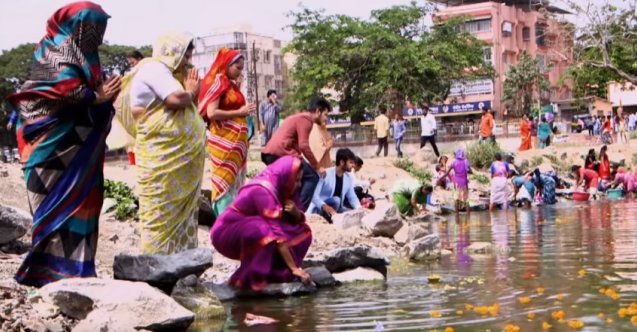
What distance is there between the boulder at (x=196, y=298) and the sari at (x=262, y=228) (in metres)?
0.72

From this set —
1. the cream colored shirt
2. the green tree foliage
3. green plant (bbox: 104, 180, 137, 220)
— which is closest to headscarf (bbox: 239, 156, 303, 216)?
green plant (bbox: 104, 180, 137, 220)

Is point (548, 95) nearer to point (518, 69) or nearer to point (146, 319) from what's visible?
point (518, 69)

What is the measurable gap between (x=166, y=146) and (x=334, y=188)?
5.90m

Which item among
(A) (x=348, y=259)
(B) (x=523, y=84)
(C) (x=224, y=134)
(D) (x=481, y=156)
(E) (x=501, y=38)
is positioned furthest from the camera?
(E) (x=501, y=38)

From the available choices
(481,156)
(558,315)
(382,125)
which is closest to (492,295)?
(558,315)

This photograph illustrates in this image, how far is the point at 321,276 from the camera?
7.51m

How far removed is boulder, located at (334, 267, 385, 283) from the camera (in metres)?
7.81

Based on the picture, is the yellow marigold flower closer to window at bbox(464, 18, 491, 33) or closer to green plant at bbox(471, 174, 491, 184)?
green plant at bbox(471, 174, 491, 184)

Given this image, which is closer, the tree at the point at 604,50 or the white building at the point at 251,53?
the tree at the point at 604,50

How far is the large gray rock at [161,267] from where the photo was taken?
621 cm

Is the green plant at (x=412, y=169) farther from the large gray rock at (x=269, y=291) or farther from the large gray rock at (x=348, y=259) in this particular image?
the large gray rock at (x=269, y=291)

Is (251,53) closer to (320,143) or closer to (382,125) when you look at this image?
(382,125)

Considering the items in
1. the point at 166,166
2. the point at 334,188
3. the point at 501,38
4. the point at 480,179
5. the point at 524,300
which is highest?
the point at 501,38

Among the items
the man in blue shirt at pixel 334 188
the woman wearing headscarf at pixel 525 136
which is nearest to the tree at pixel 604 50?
the woman wearing headscarf at pixel 525 136
